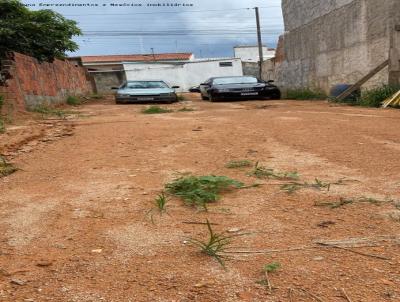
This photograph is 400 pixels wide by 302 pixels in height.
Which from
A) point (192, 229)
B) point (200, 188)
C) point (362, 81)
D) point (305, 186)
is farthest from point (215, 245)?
point (362, 81)

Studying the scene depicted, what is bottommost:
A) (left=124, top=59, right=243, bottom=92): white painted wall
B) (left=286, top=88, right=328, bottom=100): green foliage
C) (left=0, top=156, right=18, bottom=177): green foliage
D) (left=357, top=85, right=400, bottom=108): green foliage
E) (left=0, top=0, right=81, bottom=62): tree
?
(left=286, top=88, right=328, bottom=100): green foliage

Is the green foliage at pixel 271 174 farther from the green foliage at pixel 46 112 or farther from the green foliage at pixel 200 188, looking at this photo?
the green foliage at pixel 46 112

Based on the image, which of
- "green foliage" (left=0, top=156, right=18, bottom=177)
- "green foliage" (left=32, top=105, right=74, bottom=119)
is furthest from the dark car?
"green foliage" (left=0, top=156, right=18, bottom=177)

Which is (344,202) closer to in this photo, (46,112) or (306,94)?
(46,112)

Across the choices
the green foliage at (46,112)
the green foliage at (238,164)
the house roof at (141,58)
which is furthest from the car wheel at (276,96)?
the house roof at (141,58)

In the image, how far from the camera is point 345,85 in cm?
1256

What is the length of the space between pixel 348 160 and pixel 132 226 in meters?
2.51

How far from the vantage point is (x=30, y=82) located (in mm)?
11516

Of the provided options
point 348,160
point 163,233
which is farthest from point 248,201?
point 348,160

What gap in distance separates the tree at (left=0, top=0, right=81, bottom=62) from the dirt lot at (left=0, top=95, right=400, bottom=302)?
9.41m

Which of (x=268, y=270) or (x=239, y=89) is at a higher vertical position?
(x=239, y=89)

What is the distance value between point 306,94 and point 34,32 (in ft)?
31.7

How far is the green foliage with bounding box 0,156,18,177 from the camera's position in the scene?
4055 millimetres

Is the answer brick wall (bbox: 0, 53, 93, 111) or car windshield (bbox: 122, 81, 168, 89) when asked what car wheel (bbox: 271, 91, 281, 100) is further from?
brick wall (bbox: 0, 53, 93, 111)
